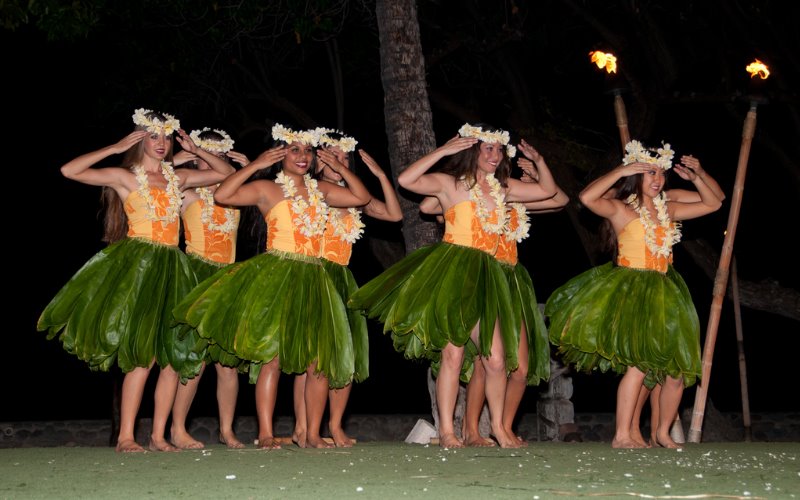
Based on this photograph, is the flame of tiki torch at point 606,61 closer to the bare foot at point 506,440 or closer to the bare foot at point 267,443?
the bare foot at point 506,440

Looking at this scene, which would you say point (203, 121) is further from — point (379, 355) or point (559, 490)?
point (559, 490)

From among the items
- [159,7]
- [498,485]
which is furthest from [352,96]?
[498,485]

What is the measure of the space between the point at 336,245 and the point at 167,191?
793 mm

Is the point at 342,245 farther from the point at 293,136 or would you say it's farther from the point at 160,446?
the point at 160,446

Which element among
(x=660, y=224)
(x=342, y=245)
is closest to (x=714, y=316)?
(x=660, y=224)

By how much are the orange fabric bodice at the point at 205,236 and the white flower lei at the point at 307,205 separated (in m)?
0.49

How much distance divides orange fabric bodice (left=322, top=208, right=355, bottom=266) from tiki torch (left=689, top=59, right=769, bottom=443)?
178 cm

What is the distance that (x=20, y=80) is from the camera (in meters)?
11.9

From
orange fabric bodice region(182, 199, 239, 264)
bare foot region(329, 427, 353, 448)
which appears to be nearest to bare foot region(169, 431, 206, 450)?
bare foot region(329, 427, 353, 448)

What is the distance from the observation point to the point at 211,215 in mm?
5387

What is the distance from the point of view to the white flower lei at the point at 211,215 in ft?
17.6

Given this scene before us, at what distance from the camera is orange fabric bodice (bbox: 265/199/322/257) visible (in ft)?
16.3

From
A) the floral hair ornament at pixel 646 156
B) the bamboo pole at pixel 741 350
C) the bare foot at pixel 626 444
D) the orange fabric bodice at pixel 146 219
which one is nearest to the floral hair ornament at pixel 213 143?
the orange fabric bodice at pixel 146 219

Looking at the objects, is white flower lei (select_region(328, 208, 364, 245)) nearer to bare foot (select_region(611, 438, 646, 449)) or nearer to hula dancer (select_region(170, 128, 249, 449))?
hula dancer (select_region(170, 128, 249, 449))
